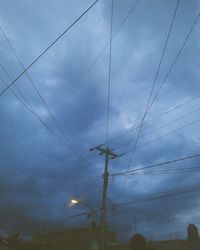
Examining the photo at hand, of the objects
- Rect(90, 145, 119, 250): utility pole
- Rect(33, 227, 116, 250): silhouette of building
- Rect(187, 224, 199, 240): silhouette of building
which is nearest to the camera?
Rect(90, 145, 119, 250): utility pole

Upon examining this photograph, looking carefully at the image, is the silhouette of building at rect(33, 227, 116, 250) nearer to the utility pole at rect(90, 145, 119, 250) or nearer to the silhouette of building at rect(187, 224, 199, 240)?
the silhouette of building at rect(187, 224, 199, 240)

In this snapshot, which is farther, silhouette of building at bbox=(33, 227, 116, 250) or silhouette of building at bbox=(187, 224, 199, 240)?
silhouette of building at bbox=(33, 227, 116, 250)

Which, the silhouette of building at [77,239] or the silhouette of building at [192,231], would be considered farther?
the silhouette of building at [77,239]

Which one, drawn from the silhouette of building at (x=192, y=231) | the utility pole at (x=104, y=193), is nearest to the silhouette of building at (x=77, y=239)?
the silhouette of building at (x=192, y=231)

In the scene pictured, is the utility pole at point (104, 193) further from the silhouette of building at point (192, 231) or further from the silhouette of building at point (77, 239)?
the silhouette of building at point (77, 239)

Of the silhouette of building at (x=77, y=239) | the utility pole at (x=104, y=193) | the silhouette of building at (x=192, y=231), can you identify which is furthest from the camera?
the silhouette of building at (x=77, y=239)

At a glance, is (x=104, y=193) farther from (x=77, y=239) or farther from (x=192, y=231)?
(x=77, y=239)

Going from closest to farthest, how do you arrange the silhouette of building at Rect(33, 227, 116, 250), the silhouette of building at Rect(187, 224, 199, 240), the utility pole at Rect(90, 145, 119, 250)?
1. the utility pole at Rect(90, 145, 119, 250)
2. the silhouette of building at Rect(187, 224, 199, 240)
3. the silhouette of building at Rect(33, 227, 116, 250)

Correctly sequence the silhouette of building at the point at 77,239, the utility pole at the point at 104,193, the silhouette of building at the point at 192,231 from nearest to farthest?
the utility pole at the point at 104,193
the silhouette of building at the point at 192,231
the silhouette of building at the point at 77,239

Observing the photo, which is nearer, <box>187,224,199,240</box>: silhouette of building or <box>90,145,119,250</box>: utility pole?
<box>90,145,119,250</box>: utility pole

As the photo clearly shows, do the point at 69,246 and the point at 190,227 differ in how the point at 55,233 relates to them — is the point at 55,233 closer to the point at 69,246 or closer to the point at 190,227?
the point at 69,246

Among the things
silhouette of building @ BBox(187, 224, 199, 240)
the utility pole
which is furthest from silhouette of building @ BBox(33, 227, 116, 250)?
the utility pole

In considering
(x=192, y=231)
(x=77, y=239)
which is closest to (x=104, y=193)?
(x=192, y=231)

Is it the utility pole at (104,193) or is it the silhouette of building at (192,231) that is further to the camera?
the silhouette of building at (192,231)
